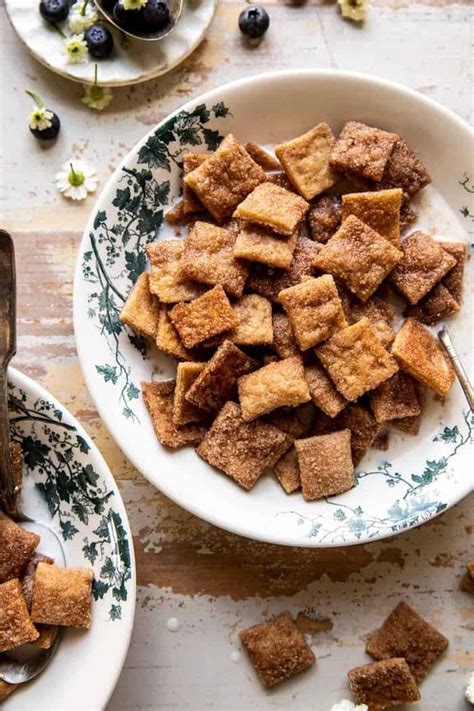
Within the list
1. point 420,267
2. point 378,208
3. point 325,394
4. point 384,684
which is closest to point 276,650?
point 384,684

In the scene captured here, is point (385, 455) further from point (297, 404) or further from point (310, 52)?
point (310, 52)

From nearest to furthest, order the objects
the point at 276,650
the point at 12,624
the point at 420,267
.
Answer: the point at 12,624 → the point at 420,267 → the point at 276,650

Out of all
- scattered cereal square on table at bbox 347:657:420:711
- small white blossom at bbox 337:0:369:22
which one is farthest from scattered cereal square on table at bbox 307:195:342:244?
scattered cereal square on table at bbox 347:657:420:711

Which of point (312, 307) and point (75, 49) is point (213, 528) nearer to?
point (312, 307)

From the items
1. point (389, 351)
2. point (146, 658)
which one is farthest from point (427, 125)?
point (146, 658)

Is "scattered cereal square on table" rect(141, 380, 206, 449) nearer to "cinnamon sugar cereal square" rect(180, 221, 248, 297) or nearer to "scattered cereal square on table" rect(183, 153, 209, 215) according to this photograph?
"cinnamon sugar cereal square" rect(180, 221, 248, 297)

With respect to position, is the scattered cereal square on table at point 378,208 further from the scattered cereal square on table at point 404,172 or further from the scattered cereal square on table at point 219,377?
the scattered cereal square on table at point 219,377
